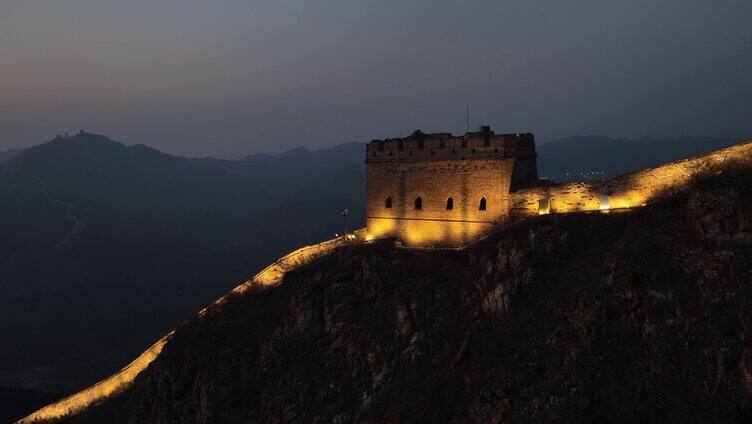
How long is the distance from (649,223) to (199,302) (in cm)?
16757

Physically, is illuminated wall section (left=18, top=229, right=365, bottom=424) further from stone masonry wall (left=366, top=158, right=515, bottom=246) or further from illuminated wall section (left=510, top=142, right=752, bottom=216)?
illuminated wall section (left=510, top=142, right=752, bottom=216)

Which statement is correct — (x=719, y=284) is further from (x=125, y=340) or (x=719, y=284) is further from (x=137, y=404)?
(x=125, y=340)

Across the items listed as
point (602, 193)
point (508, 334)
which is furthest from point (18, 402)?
point (602, 193)

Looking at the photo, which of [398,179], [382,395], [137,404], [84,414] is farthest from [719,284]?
[84,414]

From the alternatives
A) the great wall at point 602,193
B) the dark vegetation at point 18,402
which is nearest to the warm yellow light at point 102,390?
the dark vegetation at point 18,402

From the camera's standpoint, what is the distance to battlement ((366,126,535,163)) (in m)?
48.5

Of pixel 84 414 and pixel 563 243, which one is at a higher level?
pixel 563 243

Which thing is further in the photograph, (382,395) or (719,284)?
(382,395)

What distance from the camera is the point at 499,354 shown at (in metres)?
35.4

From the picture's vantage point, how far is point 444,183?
50875 millimetres

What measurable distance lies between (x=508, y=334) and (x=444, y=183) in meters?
17.3

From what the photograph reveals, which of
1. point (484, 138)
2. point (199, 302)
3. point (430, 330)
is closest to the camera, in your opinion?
point (430, 330)

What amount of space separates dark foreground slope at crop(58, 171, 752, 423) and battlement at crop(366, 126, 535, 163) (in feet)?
25.2

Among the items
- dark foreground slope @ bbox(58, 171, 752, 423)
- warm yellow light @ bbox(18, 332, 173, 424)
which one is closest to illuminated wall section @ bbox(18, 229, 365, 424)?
warm yellow light @ bbox(18, 332, 173, 424)
